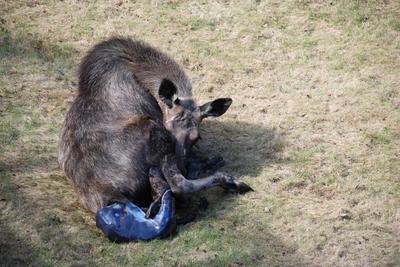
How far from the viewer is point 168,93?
24.5ft

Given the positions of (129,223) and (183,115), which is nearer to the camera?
(129,223)

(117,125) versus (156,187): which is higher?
(117,125)

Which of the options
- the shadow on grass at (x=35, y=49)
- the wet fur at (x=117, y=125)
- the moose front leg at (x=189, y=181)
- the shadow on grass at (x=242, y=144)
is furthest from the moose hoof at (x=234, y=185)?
the shadow on grass at (x=35, y=49)

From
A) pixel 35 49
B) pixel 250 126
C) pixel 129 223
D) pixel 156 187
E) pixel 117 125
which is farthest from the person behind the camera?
pixel 35 49

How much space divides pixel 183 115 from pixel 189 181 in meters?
0.88

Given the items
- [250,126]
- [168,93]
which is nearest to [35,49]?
[168,93]

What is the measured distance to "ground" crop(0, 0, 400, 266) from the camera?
6215 millimetres

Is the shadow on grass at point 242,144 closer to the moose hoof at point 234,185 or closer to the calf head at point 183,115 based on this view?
the moose hoof at point 234,185

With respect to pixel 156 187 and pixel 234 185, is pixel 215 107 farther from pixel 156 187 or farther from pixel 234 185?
pixel 156 187

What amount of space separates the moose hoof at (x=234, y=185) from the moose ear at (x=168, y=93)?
1.11 m

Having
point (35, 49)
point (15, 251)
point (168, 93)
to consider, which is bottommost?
point (15, 251)

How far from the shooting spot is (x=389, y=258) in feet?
20.2

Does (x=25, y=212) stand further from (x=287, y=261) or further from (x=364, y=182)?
(x=364, y=182)

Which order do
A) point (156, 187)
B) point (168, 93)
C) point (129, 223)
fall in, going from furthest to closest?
point (168, 93)
point (156, 187)
point (129, 223)
